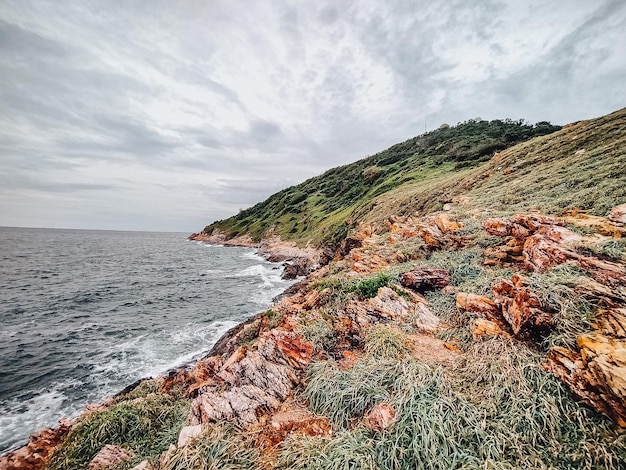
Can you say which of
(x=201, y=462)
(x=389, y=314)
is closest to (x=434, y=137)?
(x=389, y=314)

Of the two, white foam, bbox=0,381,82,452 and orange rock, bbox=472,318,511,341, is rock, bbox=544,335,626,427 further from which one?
white foam, bbox=0,381,82,452

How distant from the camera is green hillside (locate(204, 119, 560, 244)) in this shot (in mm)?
49544

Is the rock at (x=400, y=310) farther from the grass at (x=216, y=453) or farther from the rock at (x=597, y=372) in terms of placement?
the grass at (x=216, y=453)

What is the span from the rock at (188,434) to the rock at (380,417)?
9.17 ft

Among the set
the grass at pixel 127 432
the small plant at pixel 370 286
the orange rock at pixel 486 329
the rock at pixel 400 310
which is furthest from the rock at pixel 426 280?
the grass at pixel 127 432

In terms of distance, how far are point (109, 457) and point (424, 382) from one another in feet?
19.4

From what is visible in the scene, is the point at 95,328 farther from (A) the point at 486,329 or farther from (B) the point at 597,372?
(B) the point at 597,372

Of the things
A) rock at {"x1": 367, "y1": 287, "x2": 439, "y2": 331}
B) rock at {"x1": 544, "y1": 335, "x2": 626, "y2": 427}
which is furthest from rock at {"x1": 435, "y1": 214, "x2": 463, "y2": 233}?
rock at {"x1": 544, "y1": 335, "x2": 626, "y2": 427}

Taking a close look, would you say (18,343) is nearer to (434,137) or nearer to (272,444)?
(272,444)

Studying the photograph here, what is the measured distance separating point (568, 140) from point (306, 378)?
97.5ft

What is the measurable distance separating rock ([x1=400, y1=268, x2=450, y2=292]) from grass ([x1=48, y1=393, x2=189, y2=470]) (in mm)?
7408

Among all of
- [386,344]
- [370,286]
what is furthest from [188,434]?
[370,286]

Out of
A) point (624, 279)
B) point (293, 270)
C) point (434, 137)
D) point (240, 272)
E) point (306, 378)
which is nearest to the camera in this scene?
point (624, 279)

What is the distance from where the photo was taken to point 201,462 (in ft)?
14.4
